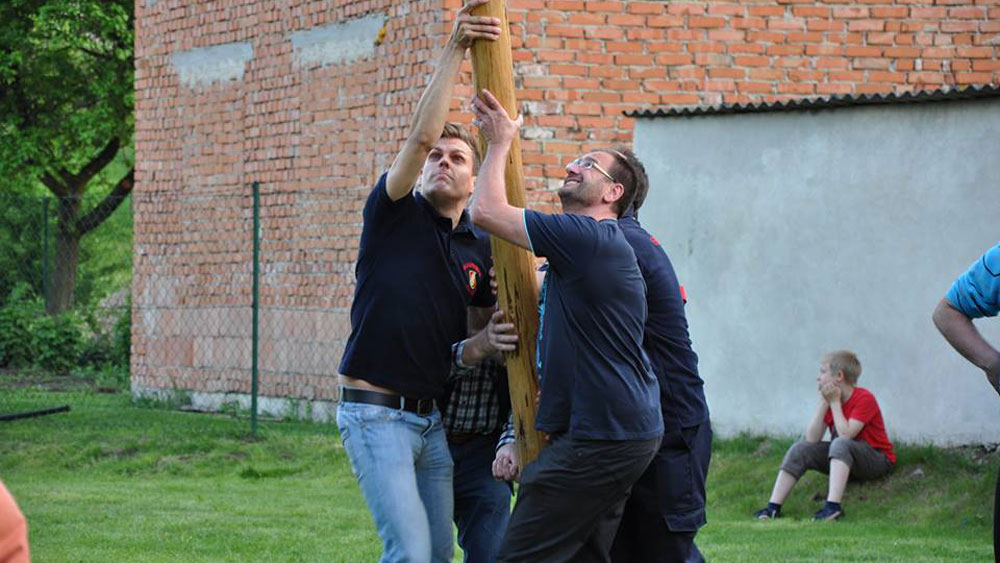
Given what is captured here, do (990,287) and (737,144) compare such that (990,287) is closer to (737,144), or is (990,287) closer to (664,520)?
(664,520)

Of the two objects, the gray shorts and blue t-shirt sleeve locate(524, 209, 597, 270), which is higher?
blue t-shirt sleeve locate(524, 209, 597, 270)

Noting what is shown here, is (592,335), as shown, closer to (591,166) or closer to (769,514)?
(591,166)

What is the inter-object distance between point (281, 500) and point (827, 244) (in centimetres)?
451

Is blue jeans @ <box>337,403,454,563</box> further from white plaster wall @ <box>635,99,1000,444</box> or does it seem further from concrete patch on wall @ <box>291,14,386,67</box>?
concrete patch on wall @ <box>291,14,386,67</box>

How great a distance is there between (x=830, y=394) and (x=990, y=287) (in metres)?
5.63

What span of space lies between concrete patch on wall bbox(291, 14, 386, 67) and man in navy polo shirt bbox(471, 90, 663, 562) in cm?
1040

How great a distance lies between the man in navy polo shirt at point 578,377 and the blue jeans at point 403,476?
0.31m

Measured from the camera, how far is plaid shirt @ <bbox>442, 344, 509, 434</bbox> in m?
5.62

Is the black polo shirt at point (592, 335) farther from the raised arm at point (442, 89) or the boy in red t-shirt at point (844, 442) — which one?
the boy in red t-shirt at point (844, 442)

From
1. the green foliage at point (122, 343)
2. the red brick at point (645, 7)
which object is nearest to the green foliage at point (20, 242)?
the green foliage at point (122, 343)

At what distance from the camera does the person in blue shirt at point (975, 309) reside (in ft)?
17.2

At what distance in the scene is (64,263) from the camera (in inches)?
1001

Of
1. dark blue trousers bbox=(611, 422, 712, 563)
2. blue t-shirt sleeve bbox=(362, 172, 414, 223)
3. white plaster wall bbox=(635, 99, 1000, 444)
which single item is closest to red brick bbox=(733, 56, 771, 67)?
white plaster wall bbox=(635, 99, 1000, 444)

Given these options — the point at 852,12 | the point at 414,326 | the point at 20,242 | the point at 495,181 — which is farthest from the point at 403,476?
the point at 20,242
